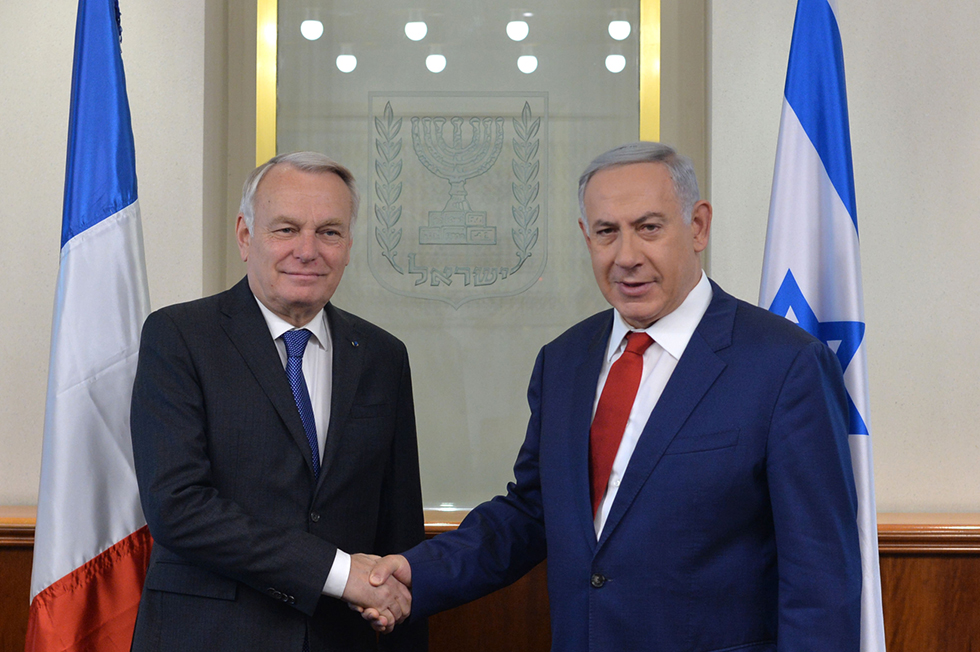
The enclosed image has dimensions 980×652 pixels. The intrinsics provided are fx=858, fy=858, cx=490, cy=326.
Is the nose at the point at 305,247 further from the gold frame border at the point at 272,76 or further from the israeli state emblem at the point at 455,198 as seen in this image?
the gold frame border at the point at 272,76

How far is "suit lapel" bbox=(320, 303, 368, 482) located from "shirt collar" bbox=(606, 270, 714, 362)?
624 mm

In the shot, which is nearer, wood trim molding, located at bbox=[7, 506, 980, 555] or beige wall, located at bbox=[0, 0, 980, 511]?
wood trim molding, located at bbox=[7, 506, 980, 555]

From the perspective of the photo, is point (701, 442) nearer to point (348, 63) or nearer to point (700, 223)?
point (700, 223)

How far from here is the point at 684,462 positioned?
156 centimetres

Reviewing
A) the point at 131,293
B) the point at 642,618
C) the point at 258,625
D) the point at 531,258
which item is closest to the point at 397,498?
the point at 258,625

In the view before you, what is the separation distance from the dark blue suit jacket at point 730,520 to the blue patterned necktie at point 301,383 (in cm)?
57

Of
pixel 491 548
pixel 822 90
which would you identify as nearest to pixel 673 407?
pixel 491 548

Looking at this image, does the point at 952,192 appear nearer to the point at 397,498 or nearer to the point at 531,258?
the point at 531,258

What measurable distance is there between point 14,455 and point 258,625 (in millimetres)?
1608

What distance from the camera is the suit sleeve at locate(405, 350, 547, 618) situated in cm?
195

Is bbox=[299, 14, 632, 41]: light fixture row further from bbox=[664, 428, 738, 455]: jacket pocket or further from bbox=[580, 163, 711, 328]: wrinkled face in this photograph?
bbox=[664, 428, 738, 455]: jacket pocket

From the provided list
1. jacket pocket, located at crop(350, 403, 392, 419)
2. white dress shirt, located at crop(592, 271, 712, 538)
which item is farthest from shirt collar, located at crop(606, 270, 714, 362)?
jacket pocket, located at crop(350, 403, 392, 419)

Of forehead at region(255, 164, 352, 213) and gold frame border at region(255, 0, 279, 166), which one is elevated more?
gold frame border at region(255, 0, 279, 166)

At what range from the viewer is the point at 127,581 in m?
2.28
